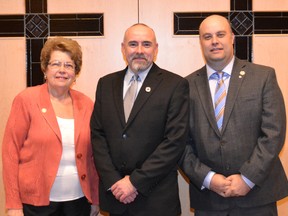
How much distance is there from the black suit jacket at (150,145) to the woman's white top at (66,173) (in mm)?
182

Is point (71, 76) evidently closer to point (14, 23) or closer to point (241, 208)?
point (14, 23)

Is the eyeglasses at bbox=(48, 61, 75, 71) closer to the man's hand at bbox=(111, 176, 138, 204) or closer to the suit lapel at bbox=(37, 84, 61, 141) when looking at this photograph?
the suit lapel at bbox=(37, 84, 61, 141)

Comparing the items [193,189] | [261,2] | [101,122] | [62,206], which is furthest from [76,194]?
[261,2]

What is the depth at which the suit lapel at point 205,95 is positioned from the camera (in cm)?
224

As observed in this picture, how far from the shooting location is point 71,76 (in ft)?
7.84

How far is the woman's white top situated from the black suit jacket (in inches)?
7.2

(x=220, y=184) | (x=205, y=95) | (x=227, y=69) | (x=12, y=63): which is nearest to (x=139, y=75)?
(x=205, y=95)

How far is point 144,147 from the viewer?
2.16m

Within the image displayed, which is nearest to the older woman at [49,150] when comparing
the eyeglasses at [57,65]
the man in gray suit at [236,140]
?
the eyeglasses at [57,65]

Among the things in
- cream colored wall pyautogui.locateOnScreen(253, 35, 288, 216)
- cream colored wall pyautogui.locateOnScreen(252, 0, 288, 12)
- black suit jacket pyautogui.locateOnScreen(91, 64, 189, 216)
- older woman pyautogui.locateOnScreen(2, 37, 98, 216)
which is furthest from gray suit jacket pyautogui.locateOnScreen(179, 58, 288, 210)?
cream colored wall pyautogui.locateOnScreen(252, 0, 288, 12)

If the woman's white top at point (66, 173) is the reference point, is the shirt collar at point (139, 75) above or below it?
above

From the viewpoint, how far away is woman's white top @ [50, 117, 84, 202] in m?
2.27

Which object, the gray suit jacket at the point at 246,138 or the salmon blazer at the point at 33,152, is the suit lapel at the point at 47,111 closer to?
the salmon blazer at the point at 33,152

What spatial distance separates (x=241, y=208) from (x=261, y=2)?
173 cm
